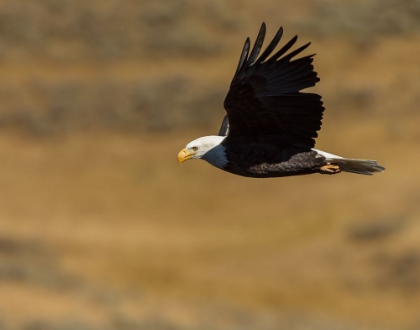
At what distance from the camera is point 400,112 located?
99.2 feet

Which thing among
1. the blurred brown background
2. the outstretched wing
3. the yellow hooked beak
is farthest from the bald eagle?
the blurred brown background

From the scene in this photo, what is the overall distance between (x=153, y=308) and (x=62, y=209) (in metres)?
8.43

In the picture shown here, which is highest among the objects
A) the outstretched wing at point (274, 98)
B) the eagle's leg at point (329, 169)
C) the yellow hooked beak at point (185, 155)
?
the outstretched wing at point (274, 98)

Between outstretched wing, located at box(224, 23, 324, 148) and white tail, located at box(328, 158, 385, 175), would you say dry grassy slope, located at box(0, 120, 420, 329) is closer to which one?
white tail, located at box(328, 158, 385, 175)

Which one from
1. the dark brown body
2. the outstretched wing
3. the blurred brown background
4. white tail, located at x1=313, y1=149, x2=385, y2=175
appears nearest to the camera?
the outstretched wing

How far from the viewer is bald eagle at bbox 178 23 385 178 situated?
8828 mm

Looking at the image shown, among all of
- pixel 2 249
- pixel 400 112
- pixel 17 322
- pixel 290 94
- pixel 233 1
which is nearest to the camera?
pixel 290 94

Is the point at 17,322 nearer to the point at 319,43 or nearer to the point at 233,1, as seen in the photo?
the point at 319,43

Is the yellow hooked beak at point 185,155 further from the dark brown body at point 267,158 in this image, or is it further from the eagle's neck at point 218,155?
the dark brown body at point 267,158

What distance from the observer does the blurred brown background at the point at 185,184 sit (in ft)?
70.2

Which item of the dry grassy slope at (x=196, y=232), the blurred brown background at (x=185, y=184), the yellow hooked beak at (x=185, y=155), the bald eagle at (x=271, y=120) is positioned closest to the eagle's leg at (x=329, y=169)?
the bald eagle at (x=271, y=120)

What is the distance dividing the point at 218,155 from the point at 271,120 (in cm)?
60

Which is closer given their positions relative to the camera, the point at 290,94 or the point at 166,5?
the point at 290,94

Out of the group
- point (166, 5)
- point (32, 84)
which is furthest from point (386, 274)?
point (166, 5)
